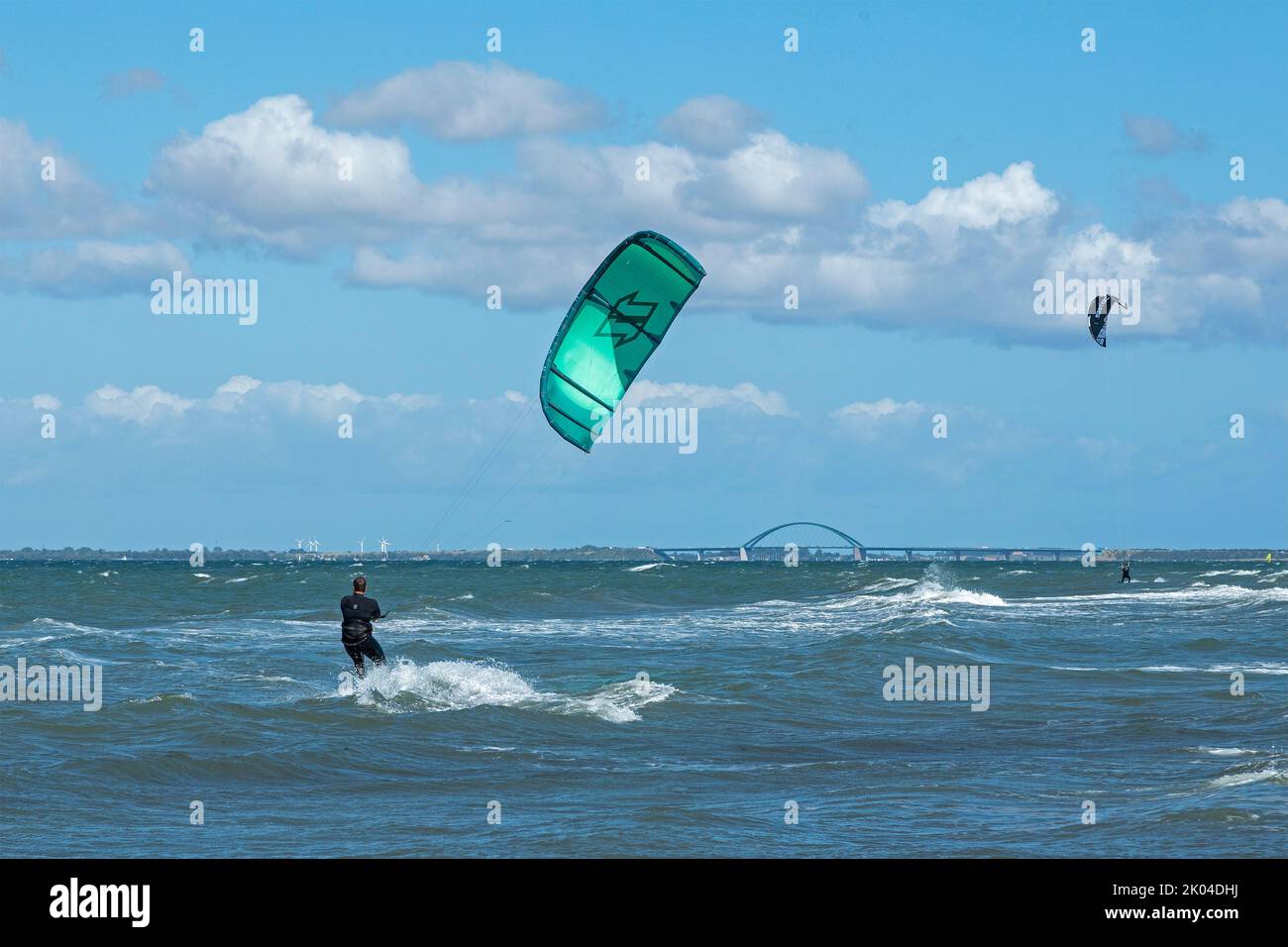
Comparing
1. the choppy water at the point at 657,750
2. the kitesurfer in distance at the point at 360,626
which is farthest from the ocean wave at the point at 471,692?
the kitesurfer in distance at the point at 360,626

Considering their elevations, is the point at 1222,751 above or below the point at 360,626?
below

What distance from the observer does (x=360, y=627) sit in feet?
47.5

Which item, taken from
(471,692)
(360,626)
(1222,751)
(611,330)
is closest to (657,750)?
(360,626)

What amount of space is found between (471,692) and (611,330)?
13.6 ft

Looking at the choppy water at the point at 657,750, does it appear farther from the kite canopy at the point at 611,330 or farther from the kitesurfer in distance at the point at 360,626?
the kite canopy at the point at 611,330

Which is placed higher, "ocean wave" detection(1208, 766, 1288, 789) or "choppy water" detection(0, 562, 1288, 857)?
"ocean wave" detection(1208, 766, 1288, 789)

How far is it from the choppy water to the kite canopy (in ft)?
9.79

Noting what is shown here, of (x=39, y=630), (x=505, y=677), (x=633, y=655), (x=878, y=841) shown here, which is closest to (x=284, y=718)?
(x=505, y=677)

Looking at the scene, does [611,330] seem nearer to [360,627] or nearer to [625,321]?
[625,321]

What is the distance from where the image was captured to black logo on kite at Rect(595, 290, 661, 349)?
1691 cm

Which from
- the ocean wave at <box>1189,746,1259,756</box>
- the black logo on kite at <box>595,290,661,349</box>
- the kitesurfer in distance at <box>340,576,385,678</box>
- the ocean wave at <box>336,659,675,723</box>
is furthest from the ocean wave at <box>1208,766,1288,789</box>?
the black logo on kite at <box>595,290,661,349</box>

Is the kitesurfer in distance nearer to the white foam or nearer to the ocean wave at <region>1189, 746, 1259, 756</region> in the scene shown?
the ocean wave at <region>1189, 746, 1259, 756</region>
